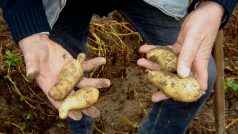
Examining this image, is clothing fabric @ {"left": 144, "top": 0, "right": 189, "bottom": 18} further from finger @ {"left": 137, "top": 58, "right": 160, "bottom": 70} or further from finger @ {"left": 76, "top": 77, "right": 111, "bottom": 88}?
finger @ {"left": 76, "top": 77, "right": 111, "bottom": 88}

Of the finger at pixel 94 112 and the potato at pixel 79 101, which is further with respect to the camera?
the finger at pixel 94 112

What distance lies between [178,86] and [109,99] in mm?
936

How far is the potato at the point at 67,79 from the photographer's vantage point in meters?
1.39

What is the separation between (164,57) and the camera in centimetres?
146

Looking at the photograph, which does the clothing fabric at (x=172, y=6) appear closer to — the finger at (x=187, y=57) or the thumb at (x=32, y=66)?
the finger at (x=187, y=57)

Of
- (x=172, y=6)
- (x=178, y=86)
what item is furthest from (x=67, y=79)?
(x=172, y=6)

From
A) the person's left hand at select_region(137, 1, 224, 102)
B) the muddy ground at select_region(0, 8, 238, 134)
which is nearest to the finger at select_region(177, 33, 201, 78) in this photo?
the person's left hand at select_region(137, 1, 224, 102)

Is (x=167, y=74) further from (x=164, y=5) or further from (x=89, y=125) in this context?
(x=89, y=125)

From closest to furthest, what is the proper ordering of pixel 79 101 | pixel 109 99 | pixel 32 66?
pixel 32 66, pixel 79 101, pixel 109 99

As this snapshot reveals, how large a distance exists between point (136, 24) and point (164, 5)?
16 centimetres

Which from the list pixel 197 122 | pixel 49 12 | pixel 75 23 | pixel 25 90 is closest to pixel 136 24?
pixel 75 23

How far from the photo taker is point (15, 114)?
2240 mm

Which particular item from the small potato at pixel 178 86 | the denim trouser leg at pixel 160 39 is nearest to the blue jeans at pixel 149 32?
the denim trouser leg at pixel 160 39

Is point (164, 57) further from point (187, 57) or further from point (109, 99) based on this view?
point (109, 99)
